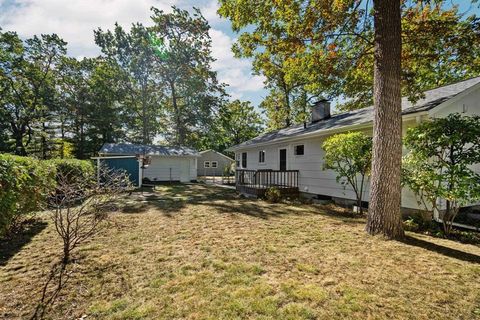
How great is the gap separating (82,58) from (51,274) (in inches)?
1234

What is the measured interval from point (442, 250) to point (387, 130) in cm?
242

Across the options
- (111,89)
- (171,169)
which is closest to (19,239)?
A: (171,169)

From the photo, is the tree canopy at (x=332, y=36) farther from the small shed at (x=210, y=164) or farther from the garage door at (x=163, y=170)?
the small shed at (x=210, y=164)

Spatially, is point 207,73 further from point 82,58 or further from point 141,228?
point 141,228

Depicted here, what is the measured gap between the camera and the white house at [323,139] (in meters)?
6.58

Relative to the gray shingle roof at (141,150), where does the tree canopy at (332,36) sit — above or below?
above

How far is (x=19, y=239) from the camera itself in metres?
5.02

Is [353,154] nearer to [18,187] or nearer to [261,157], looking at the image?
[261,157]

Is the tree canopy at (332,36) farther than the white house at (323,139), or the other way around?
the white house at (323,139)

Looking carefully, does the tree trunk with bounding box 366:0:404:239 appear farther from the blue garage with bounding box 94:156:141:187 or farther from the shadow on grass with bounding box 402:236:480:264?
the blue garage with bounding box 94:156:141:187

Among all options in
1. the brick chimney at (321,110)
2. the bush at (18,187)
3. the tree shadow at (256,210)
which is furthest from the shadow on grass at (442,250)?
the brick chimney at (321,110)

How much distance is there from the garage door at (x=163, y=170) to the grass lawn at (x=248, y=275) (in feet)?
48.9

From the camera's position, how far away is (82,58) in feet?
89.5

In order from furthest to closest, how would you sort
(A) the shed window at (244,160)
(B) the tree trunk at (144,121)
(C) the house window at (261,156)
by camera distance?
(B) the tree trunk at (144,121)
(A) the shed window at (244,160)
(C) the house window at (261,156)
